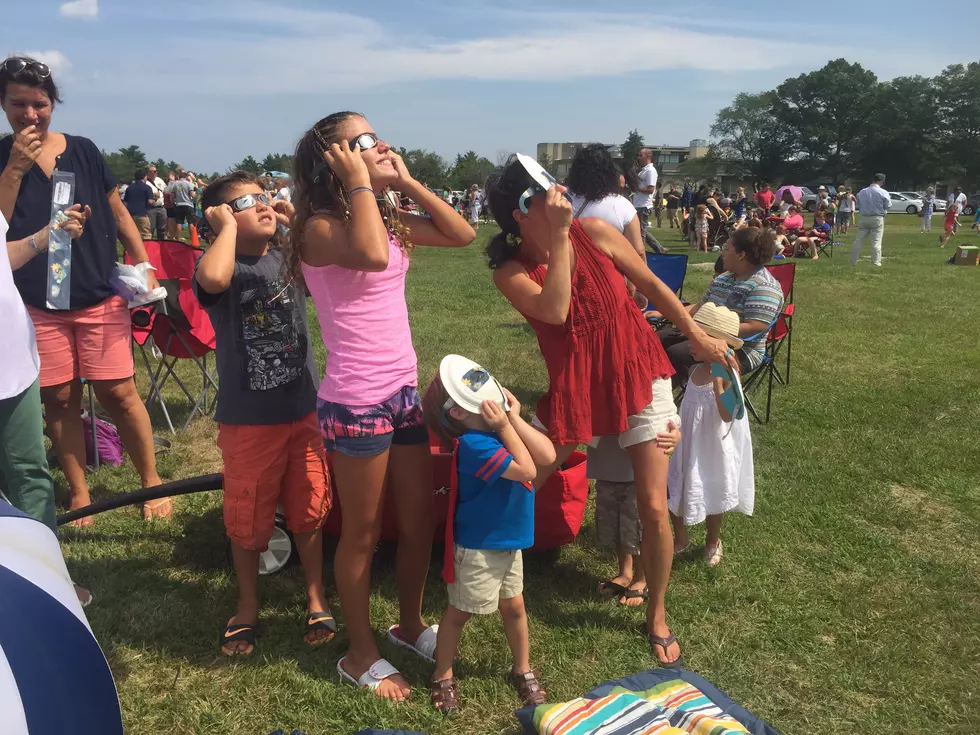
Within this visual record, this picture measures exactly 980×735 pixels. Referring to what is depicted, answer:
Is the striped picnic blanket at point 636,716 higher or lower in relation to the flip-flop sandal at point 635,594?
higher

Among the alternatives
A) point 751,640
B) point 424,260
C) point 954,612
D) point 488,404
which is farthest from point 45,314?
point 424,260

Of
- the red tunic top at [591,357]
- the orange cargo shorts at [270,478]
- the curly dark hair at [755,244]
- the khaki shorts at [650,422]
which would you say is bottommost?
the orange cargo shorts at [270,478]

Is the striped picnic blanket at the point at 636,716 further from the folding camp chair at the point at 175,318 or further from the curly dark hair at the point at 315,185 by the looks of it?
the folding camp chair at the point at 175,318

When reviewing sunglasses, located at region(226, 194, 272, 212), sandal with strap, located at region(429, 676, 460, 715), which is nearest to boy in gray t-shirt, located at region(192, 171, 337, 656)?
sunglasses, located at region(226, 194, 272, 212)

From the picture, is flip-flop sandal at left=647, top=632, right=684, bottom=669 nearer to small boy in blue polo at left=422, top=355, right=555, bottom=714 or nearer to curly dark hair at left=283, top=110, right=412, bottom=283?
small boy in blue polo at left=422, top=355, right=555, bottom=714

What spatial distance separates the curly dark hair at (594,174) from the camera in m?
4.53

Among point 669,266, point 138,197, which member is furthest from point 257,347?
point 138,197

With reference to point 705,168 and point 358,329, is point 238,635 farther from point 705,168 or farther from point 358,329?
point 705,168

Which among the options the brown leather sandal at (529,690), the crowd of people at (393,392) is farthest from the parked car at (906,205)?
the brown leather sandal at (529,690)

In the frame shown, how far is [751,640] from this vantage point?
279 centimetres

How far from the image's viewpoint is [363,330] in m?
2.19

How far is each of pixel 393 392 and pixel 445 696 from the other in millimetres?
1045

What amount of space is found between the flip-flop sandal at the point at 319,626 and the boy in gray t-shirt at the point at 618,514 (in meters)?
1.13

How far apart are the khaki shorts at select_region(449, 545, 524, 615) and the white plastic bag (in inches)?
85.6
